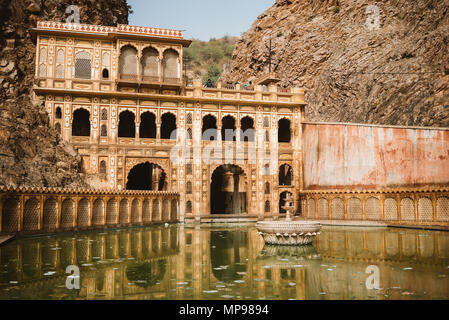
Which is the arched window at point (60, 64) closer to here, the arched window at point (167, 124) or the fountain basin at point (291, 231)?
the arched window at point (167, 124)

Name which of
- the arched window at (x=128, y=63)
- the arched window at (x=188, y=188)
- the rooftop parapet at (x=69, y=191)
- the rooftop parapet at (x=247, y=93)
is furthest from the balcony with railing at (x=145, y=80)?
the rooftop parapet at (x=69, y=191)

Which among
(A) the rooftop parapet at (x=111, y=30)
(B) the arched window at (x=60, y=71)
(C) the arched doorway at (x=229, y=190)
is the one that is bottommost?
(C) the arched doorway at (x=229, y=190)

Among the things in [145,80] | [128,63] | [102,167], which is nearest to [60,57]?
[128,63]

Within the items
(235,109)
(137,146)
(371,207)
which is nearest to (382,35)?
(235,109)

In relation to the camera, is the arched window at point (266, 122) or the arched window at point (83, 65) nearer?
the arched window at point (83, 65)

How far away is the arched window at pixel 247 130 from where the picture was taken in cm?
3481

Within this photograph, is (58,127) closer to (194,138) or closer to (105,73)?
(105,73)

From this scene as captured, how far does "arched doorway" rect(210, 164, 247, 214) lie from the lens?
37250 millimetres

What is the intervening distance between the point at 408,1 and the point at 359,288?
44180 mm

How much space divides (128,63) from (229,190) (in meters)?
14.2

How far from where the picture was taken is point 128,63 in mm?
32719

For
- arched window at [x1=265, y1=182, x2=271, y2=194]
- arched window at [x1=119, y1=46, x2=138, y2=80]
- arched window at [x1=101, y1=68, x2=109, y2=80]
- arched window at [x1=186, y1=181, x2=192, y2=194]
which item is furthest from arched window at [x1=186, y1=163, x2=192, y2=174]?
arched window at [x1=101, y1=68, x2=109, y2=80]

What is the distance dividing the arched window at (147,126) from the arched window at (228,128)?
6217 millimetres

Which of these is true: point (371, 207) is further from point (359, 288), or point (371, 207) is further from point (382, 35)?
point (382, 35)
